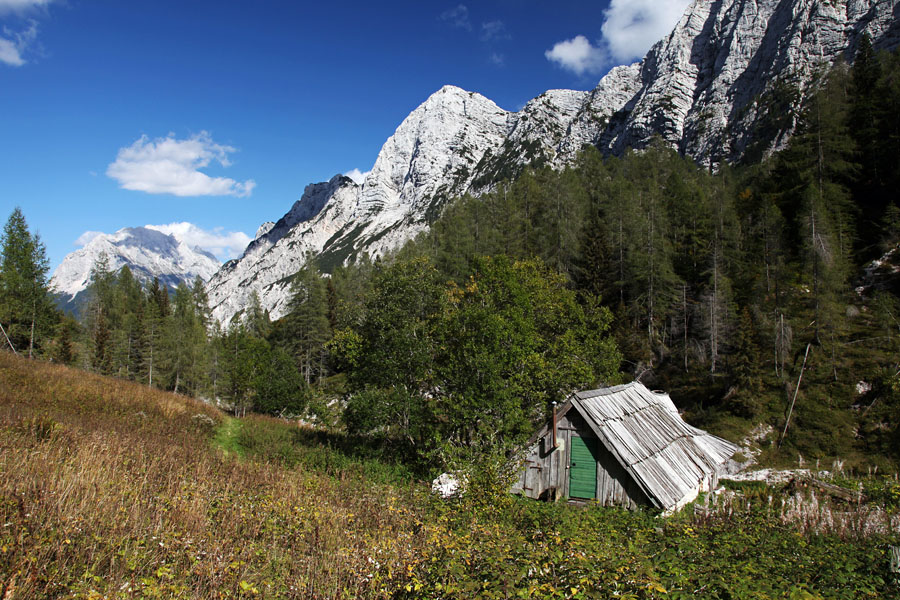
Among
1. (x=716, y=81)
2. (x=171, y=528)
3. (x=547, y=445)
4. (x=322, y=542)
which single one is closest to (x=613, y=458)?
(x=547, y=445)

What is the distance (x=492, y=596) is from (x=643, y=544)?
5515 mm

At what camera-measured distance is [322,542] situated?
6.44 m

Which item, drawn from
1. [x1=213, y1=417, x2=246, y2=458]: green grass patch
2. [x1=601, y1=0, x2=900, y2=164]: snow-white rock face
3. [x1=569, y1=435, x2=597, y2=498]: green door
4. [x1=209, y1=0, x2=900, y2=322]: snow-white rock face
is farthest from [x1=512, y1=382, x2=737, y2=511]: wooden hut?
[x1=601, y1=0, x2=900, y2=164]: snow-white rock face

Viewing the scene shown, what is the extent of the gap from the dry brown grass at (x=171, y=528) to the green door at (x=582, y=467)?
9.46 meters

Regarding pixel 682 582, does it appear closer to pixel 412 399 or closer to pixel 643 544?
pixel 643 544

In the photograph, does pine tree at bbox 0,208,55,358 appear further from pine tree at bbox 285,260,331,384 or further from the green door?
the green door

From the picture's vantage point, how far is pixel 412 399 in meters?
20.8

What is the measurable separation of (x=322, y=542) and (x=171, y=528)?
6.35ft

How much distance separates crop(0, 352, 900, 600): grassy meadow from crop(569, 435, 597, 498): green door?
4831mm

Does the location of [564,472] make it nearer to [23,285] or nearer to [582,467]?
[582,467]

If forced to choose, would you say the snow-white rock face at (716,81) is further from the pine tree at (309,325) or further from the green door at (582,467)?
the green door at (582,467)

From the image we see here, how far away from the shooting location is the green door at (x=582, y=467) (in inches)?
669

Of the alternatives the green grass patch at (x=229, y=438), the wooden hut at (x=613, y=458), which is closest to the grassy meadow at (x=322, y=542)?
the wooden hut at (x=613, y=458)

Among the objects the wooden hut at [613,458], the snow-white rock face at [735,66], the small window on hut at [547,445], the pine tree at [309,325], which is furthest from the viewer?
the snow-white rock face at [735,66]
